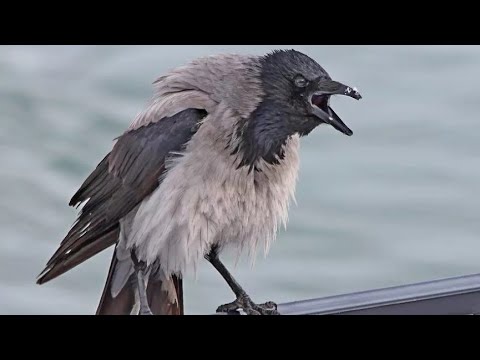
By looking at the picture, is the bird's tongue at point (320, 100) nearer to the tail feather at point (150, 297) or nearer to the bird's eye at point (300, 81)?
the bird's eye at point (300, 81)

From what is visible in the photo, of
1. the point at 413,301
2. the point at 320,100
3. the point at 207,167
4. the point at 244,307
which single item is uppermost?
the point at 320,100

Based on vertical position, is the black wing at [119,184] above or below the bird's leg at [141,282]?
above

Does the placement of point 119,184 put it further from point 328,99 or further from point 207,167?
point 328,99

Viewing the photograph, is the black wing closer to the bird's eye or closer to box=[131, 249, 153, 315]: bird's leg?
box=[131, 249, 153, 315]: bird's leg

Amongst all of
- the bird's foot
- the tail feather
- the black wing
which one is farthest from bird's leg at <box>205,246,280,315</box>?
the black wing

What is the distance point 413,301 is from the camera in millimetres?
2104

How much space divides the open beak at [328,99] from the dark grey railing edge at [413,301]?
0.87m

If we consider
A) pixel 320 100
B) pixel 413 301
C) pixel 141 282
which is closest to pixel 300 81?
pixel 320 100

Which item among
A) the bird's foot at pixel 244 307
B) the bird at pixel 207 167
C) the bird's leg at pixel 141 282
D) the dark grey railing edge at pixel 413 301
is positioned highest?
the bird at pixel 207 167

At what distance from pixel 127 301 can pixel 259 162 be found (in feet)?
2.17

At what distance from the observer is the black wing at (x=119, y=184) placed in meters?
3.25

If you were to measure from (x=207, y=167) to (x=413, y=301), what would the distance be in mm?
1189

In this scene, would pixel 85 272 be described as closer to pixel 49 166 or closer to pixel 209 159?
pixel 49 166

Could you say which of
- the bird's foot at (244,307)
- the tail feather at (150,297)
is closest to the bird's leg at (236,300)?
the bird's foot at (244,307)
